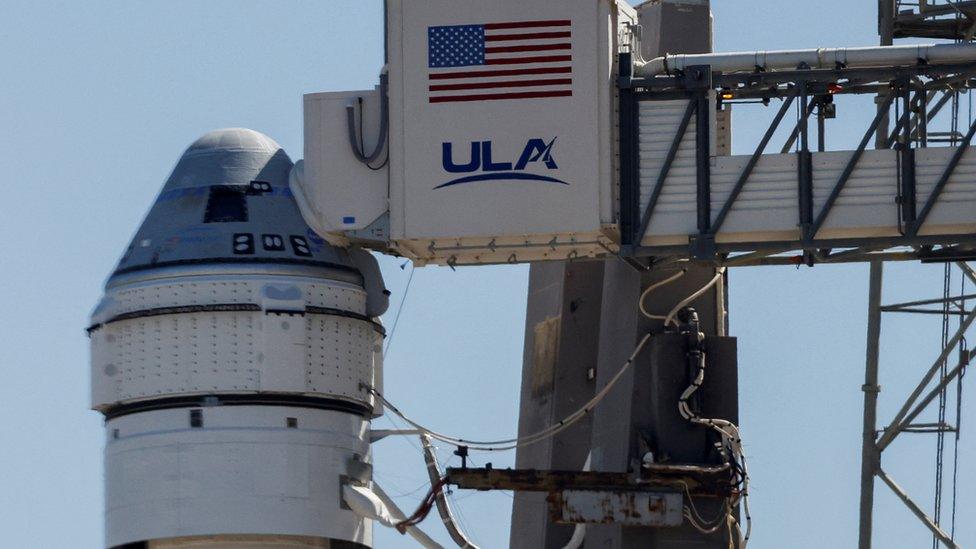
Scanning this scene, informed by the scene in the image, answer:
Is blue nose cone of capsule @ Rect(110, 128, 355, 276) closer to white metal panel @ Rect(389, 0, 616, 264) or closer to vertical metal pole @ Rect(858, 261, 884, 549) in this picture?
white metal panel @ Rect(389, 0, 616, 264)

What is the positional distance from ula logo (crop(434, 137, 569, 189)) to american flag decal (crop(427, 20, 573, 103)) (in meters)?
0.84

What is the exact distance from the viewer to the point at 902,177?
1857 inches

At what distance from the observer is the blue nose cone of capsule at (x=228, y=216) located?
48.3 metres

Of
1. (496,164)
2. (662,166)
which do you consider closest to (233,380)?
(496,164)

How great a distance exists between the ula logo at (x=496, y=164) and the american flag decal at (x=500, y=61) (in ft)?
2.77

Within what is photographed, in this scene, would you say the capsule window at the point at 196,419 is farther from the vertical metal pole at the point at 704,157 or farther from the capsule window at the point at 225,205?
the vertical metal pole at the point at 704,157

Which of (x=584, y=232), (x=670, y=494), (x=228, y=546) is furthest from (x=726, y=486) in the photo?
(x=228, y=546)

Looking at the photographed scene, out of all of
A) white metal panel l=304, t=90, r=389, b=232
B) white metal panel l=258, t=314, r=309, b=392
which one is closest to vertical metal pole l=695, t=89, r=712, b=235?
white metal panel l=304, t=90, r=389, b=232

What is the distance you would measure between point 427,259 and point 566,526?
32.2ft

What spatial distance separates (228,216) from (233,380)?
3.11m

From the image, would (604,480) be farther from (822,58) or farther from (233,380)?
(822,58)

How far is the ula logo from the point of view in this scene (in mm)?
46875

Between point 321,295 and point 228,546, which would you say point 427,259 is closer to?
point 321,295

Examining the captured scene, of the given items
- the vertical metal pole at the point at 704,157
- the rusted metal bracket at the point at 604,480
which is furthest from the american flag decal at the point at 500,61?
the rusted metal bracket at the point at 604,480
